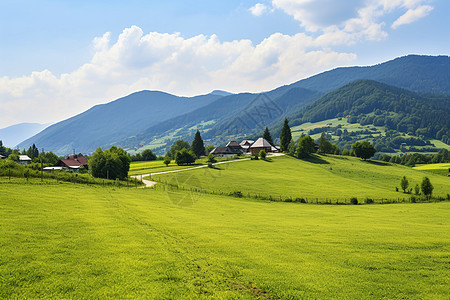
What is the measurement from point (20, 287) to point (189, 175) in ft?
202

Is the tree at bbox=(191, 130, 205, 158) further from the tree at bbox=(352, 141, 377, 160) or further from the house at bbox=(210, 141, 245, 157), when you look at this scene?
the tree at bbox=(352, 141, 377, 160)

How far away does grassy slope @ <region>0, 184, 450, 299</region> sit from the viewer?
13867 mm

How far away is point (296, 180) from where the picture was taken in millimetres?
75625

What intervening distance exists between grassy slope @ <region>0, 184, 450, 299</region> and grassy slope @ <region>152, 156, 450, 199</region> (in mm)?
33084

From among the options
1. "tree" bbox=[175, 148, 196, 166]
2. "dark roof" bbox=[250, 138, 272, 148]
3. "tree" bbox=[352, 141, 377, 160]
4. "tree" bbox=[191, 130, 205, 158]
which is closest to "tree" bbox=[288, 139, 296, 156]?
"dark roof" bbox=[250, 138, 272, 148]

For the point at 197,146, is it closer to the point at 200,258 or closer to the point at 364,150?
the point at 364,150

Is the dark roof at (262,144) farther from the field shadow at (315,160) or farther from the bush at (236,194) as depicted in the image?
the bush at (236,194)

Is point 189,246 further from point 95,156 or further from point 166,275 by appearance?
point 95,156

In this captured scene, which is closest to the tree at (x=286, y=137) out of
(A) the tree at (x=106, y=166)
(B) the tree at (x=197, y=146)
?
(B) the tree at (x=197, y=146)

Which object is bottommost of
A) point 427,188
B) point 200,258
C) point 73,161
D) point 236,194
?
point 427,188

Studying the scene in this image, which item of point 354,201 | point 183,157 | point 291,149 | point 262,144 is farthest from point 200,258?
point 262,144

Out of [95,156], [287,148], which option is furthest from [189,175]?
[287,148]

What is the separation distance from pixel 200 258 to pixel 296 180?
62322mm

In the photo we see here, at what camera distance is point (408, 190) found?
224 feet
